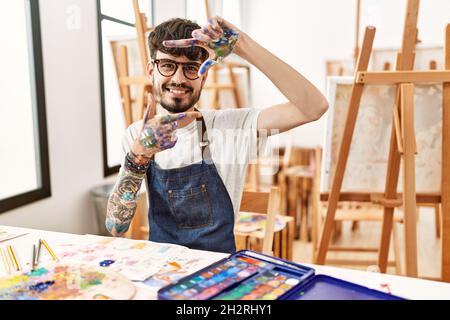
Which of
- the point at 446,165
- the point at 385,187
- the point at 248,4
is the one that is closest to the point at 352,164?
the point at 385,187

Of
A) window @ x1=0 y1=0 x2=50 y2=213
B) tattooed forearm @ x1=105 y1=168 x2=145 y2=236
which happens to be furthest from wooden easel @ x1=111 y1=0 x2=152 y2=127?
tattooed forearm @ x1=105 y1=168 x2=145 y2=236

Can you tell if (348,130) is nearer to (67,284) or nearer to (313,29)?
(67,284)

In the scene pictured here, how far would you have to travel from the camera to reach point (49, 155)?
2598mm

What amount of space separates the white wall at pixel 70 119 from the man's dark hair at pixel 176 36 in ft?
4.58

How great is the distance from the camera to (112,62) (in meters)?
2.96

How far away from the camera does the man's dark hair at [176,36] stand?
4.46 ft

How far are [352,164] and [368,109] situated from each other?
0.25 meters

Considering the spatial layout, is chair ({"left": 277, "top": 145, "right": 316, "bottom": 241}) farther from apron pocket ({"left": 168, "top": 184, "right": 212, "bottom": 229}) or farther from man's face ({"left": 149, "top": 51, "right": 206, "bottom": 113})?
man's face ({"left": 149, "top": 51, "right": 206, "bottom": 113})

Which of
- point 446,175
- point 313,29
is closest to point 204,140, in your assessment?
point 446,175

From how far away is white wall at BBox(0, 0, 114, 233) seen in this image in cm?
254

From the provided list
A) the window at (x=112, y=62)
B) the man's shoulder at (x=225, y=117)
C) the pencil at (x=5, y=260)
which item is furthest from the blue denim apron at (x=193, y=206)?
the window at (x=112, y=62)

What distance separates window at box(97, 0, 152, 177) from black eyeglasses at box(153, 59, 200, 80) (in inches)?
55.0

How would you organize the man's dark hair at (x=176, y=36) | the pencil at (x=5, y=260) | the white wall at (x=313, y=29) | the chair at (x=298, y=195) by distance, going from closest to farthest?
1. the pencil at (x=5, y=260)
2. the man's dark hair at (x=176, y=36)
3. the chair at (x=298, y=195)
4. the white wall at (x=313, y=29)

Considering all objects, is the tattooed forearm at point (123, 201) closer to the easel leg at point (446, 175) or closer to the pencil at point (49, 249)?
the pencil at point (49, 249)
